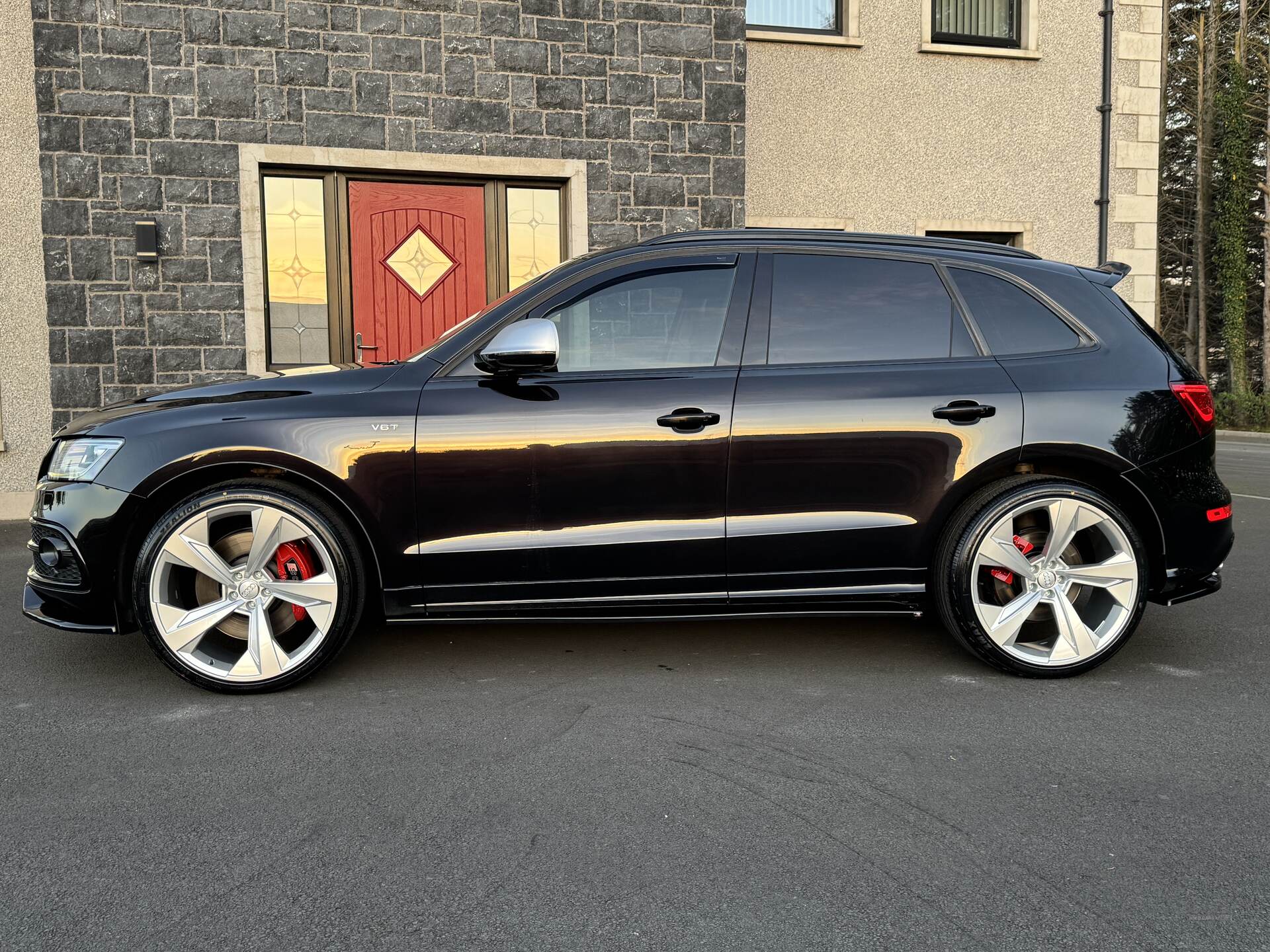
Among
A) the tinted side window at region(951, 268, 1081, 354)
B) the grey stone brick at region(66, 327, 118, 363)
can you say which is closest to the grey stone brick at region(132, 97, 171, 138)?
the grey stone brick at region(66, 327, 118, 363)

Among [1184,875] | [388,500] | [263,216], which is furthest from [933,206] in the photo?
[1184,875]

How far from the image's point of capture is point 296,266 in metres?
9.11

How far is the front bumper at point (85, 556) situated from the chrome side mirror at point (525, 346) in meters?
1.45

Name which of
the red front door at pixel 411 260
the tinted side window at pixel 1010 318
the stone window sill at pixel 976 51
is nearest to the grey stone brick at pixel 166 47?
the red front door at pixel 411 260

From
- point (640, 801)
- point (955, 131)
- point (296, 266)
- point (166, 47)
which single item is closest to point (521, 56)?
point (296, 266)

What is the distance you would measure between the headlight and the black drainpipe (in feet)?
36.0

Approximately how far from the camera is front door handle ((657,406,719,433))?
4012 millimetres

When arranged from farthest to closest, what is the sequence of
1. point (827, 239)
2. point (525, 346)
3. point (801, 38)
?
point (801, 38)
point (827, 239)
point (525, 346)

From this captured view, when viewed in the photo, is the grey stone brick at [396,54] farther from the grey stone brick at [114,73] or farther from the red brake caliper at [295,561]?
the red brake caliper at [295,561]

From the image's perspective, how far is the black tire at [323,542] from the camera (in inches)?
153

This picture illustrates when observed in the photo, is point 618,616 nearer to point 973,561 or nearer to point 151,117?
point 973,561

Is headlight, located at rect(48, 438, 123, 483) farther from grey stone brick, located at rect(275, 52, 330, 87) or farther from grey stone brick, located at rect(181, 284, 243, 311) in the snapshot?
grey stone brick, located at rect(275, 52, 330, 87)

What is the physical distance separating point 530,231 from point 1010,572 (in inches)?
258

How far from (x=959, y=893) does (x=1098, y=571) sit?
2094 mm
